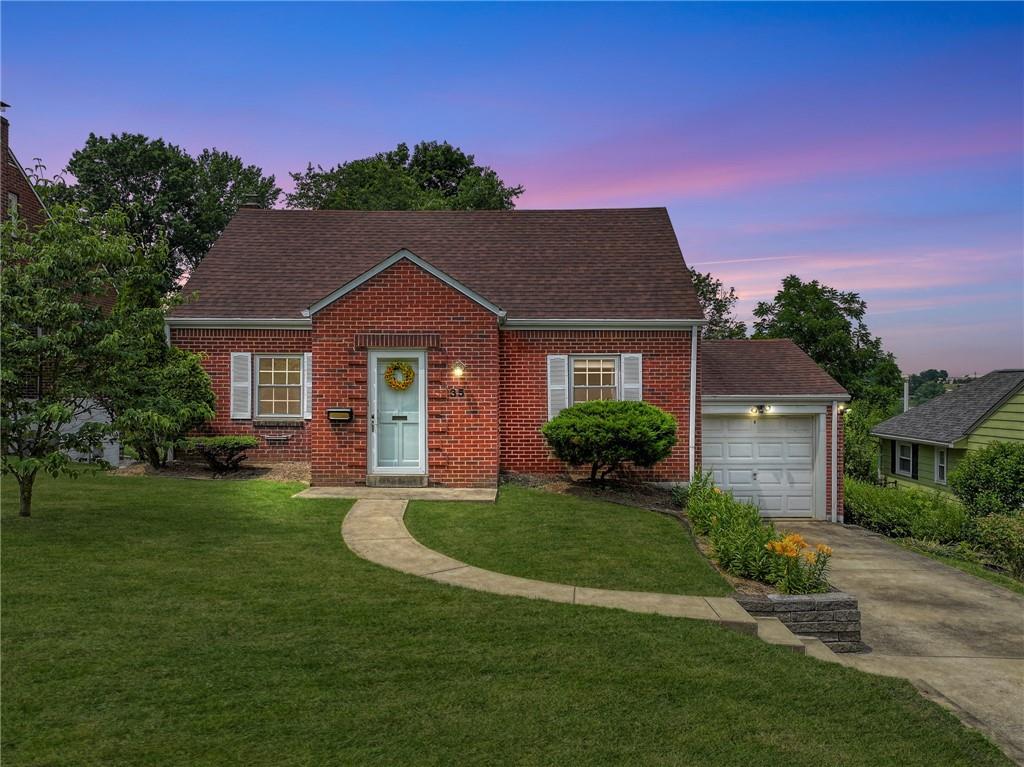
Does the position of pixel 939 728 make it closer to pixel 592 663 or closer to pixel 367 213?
pixel 592 663

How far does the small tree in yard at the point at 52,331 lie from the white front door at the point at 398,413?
4801 mm

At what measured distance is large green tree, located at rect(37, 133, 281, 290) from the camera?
36625mm

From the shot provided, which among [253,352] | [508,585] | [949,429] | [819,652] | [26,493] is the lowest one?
[819,652]

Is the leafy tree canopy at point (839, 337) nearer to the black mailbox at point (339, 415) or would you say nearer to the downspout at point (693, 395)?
the downspout at point (693, 395)

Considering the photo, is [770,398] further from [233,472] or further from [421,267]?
[233,472]

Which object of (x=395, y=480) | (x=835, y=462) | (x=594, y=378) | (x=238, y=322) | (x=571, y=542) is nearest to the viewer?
(x=571, y=542)

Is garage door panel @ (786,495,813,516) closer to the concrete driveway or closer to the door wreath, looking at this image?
the concrete driveway

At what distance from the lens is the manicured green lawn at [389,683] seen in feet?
Result: 12.5

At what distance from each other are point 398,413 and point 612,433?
13.7 feet

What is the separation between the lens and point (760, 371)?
16641 mm

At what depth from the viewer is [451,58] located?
13977 mm

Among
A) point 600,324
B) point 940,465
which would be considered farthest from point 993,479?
point 600,324

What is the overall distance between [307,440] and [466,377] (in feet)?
16.6

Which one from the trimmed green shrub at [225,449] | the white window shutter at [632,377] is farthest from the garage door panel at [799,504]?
the trimmed green shrub at [225,449]
